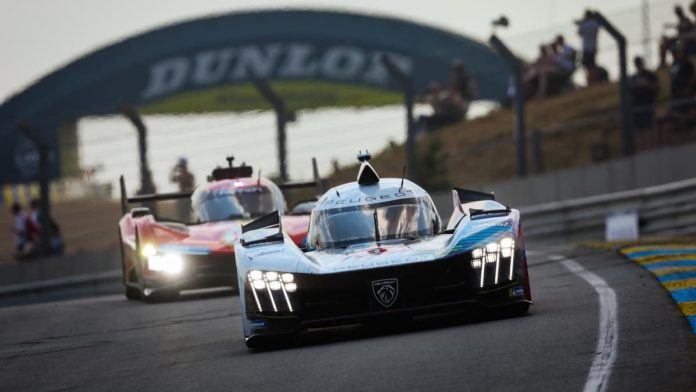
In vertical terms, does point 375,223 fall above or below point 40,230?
above

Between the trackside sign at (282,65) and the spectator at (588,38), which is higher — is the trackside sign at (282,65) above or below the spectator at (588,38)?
above

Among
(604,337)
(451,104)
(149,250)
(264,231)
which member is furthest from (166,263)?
(451,104)

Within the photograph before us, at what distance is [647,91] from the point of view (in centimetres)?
2319

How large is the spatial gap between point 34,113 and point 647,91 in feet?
110

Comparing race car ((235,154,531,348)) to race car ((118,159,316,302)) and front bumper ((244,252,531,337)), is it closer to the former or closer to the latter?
front bumper ((244,252,531,337))

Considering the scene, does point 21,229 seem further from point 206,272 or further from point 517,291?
point 517,291

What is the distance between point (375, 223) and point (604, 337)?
3.12 m

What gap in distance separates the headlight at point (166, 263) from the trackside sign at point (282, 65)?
3320 cm

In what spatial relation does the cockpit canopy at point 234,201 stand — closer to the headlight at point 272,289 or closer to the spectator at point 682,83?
the spectator at point 682,83

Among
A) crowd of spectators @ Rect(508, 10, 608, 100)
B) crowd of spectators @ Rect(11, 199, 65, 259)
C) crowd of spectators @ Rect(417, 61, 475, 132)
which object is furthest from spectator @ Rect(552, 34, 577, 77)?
crowd of spectators @ Rect(11, 199, 65, 259)

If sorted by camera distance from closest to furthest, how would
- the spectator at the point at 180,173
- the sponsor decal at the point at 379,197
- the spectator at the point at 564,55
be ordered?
the sponsor decal at the point at 379,197
the spectator at the point at 180,173
the spectator at the point at 564,55

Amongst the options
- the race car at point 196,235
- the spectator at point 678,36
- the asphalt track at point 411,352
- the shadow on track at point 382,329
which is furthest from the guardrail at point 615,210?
the shadow on track at point 382,329

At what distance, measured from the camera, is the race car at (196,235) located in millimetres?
18141

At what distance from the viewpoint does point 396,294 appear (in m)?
11.4
